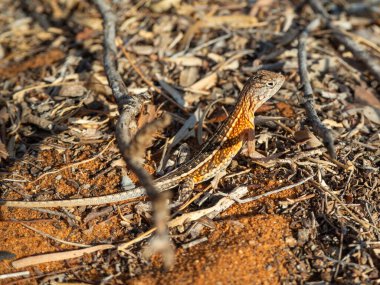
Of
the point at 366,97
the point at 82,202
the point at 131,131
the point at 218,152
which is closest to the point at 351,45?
the point at 366,97

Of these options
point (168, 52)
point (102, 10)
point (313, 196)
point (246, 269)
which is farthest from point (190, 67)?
point (246, 269)

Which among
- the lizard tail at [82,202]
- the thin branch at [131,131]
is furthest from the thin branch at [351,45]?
the lizard tail at [82,202]

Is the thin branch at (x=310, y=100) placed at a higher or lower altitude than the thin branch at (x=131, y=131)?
lower

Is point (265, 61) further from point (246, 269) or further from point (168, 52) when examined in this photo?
point (246, 269)

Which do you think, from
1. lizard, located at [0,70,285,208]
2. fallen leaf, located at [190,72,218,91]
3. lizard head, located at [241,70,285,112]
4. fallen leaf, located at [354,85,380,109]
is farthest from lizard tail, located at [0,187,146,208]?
fallen leaf, located at [354,85,380,109]

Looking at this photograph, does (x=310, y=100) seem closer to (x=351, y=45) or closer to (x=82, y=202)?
(x=351, y=45)

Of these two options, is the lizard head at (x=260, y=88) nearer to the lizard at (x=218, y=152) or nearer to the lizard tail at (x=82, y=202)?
the lizard at (x=218, y=152)
